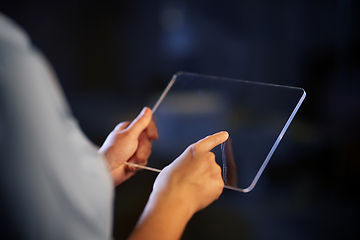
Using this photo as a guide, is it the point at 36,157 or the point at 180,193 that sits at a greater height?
the point at 36,157

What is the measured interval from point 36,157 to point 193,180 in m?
0.26

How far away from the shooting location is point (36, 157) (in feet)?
0.87

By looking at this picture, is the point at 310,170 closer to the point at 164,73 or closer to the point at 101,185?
the point at 164,73

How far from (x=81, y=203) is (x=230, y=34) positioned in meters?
0.70

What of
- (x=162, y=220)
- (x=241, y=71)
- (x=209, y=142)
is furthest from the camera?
(x=241, y=71)

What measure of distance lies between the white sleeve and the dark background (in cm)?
58

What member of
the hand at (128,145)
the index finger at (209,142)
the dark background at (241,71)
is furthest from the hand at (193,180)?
the dark background at (241,71)

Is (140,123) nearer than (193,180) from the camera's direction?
No

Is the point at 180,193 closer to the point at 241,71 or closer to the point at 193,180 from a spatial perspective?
the point at 193,180

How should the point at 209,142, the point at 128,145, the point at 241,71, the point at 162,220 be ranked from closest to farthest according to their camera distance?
the point at 162,220 < the point at 209,142 < the point at 128,145 < the point at 241,71

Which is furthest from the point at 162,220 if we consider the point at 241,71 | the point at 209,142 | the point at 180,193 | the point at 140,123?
the point at 241,71

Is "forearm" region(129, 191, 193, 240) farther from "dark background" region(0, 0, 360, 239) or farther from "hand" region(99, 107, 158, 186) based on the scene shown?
"dark background" region(0, 0, 360, 239)

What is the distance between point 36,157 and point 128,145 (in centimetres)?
38

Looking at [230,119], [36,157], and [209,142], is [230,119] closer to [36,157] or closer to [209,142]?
[209,142]
